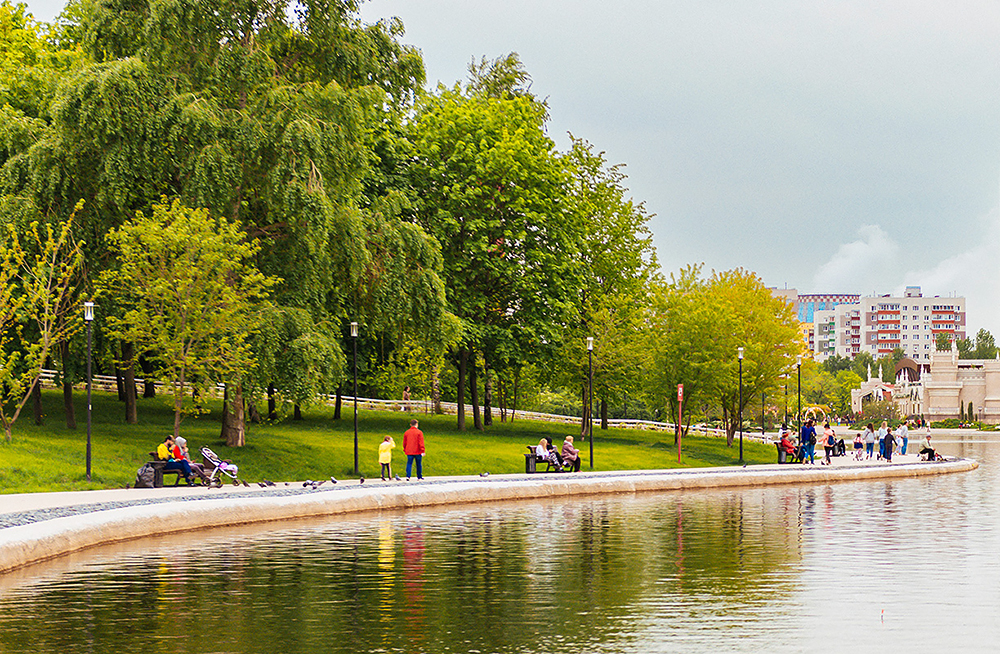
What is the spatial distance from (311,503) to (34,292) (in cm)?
1280

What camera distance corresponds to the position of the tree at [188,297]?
1224 inches

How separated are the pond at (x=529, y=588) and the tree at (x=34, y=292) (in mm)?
12995

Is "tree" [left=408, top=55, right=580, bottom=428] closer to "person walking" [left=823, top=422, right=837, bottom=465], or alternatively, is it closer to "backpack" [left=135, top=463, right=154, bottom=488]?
"person walking" [left=823, top=422, right=837, bottom=465]

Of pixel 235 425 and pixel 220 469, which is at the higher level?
pixel 235 425

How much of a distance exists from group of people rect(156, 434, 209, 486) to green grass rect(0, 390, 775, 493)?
1.31 metres

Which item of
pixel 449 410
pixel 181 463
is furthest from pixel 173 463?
pixel 449 410

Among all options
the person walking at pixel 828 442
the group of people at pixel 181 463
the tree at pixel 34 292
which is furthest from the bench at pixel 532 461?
the person walking at pixel 828 442

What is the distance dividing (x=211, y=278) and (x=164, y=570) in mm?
17544

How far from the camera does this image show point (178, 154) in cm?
3366

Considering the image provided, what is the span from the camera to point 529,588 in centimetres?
1336

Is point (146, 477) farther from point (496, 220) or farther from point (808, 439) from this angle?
point (808, 439)

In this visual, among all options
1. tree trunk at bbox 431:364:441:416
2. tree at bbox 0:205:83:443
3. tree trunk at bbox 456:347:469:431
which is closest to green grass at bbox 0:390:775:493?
tree trunk at bbox 456:347:469:431

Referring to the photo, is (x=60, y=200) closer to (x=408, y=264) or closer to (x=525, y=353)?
(x=408, y=264)

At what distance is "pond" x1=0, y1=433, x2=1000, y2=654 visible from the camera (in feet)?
33.9
